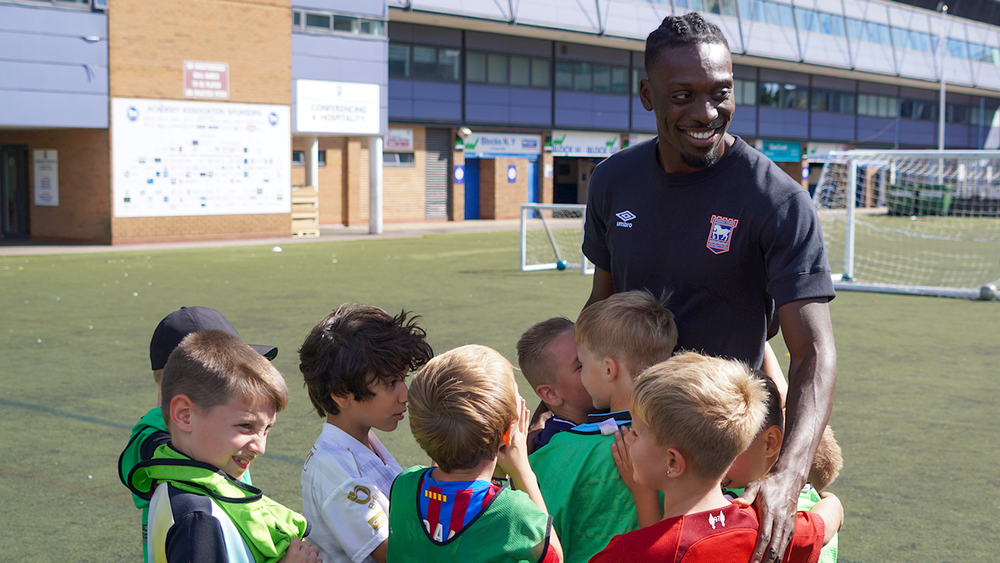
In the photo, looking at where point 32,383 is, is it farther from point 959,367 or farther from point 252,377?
point 959,367

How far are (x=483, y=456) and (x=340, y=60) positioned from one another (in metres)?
25.0

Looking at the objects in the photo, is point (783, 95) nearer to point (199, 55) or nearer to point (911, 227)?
point (911, 227)

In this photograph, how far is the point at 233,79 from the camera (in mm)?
23234

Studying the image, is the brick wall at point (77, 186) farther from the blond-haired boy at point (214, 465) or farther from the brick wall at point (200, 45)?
the blond-haired boy at point (214, 465)

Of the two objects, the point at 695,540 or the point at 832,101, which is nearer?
the point at 695,540

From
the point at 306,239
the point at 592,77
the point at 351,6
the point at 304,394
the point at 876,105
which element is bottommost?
the point at 304,394

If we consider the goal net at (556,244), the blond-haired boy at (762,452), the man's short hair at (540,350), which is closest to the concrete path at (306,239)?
the goal net at (556,244)

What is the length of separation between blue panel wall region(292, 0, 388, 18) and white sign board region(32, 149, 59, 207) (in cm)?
736

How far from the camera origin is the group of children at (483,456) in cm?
196

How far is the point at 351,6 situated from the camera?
25734 millimetres

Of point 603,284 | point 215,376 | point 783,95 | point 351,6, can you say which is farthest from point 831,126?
point 215,376

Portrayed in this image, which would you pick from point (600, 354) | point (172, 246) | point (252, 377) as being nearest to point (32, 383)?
point (252, 377)

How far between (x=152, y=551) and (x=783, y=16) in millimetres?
43451

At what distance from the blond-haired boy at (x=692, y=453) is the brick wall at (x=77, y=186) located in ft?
71.7
